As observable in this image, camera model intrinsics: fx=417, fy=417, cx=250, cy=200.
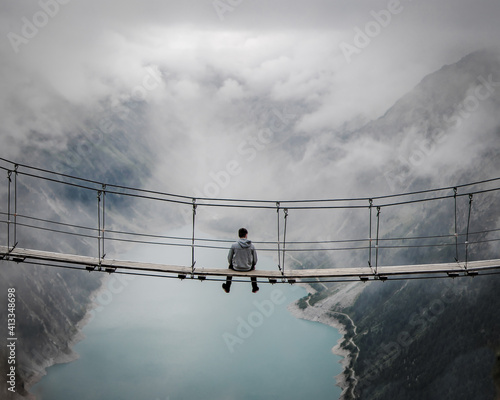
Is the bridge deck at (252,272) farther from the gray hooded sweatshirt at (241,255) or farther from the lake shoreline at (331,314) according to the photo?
the lake shoreline at (331,314)

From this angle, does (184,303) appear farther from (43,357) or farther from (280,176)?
(280,176)

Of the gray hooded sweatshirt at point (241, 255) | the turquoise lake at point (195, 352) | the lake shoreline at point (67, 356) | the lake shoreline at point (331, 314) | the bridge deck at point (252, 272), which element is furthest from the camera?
the lake shoreline at point (331, 314)

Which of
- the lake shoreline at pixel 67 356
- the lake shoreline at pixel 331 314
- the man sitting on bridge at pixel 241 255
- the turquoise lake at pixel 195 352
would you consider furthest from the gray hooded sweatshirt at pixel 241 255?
the lake shoreline at pixel 331 314

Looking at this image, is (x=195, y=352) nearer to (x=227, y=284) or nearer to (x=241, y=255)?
(x=227, y=284)

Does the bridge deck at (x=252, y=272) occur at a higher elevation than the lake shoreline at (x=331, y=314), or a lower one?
higher

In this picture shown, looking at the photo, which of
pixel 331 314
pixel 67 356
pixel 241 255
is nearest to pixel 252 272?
pixel 241 255

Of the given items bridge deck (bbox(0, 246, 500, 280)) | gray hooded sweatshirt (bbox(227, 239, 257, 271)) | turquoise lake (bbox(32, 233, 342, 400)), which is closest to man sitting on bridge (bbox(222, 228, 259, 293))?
gray hooded sweatshirt (bbox(227, 239, 257, 271))

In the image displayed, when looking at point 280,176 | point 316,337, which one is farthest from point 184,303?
point 280,176

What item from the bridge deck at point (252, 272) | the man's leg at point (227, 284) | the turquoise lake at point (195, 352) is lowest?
the turquoise lake at point (195, 352)
